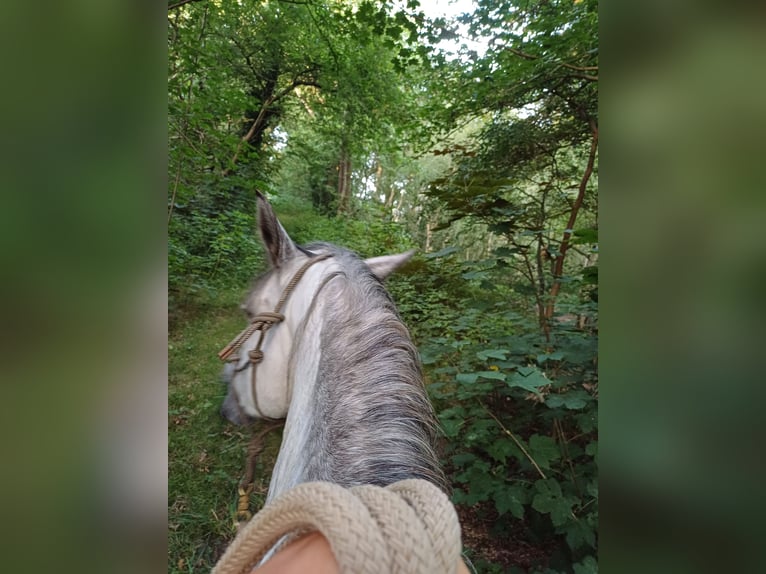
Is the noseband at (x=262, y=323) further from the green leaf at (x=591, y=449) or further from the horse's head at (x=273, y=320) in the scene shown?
the green leaf at (x=591, y=449)

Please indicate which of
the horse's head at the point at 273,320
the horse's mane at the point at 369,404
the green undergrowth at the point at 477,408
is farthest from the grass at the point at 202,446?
the horse's mane at the point at 369,404

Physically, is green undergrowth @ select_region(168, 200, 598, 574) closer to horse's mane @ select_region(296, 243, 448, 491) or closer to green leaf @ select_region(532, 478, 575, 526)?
green leaf @ select_region(532, 478, 575, 526)

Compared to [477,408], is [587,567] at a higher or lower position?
lower

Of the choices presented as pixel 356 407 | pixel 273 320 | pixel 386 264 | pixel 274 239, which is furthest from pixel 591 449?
pixel 274 239

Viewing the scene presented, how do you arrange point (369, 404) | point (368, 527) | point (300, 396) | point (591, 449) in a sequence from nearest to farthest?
1. point (368, 527)
2. point (369, 404)
3. point (300, 396)
4. point (591, 449)

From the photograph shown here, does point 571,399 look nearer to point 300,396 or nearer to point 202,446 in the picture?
point 300,396

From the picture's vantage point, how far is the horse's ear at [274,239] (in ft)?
3.76

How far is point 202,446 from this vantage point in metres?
1.91

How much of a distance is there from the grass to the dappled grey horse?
84cm

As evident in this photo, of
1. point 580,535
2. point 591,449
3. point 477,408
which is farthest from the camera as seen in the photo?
point 477,408

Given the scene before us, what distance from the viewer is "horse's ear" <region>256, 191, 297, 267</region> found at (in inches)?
45.1

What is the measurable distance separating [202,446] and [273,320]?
127cm

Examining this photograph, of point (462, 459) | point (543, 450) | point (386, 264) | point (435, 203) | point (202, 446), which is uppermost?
point (435, 203)
